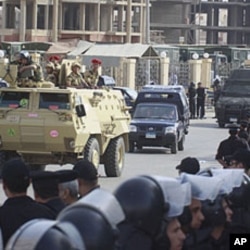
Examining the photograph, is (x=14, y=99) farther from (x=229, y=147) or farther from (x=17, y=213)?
(x=17, y=213)

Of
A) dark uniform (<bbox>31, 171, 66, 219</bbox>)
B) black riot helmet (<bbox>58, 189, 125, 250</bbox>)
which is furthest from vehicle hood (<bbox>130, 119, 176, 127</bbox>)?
black riot helmet (<bbox>58, 189, 125, 250</bbox>)

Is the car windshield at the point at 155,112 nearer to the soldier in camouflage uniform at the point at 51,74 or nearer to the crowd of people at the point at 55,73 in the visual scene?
the crowd of people at the point at 55,73

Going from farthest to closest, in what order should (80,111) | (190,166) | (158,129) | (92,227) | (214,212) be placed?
(158,129) → (80,111) → (190,166) → (214,212) → (92,227)

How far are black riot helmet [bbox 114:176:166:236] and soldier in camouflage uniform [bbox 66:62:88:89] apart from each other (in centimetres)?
Result: 1860

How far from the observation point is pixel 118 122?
24109 mm

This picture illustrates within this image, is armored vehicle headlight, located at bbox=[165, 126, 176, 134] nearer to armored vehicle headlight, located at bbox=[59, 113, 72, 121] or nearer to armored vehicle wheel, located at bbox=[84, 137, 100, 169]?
armored vehicle wheel, located at bbox=[84, 137, 100, 169]

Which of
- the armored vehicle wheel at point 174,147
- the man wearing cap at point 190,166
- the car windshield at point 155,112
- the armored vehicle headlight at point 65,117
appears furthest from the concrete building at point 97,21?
the man wearing cap at point 190,166

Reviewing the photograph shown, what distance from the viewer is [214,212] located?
6.70 meters

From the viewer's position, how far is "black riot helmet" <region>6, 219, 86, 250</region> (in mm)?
4355

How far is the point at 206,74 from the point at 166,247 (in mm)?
56787

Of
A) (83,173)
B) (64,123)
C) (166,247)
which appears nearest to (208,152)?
(64,123)

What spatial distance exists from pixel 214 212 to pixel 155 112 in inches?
988

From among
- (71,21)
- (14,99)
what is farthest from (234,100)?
(71,21)

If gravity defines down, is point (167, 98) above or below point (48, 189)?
above
